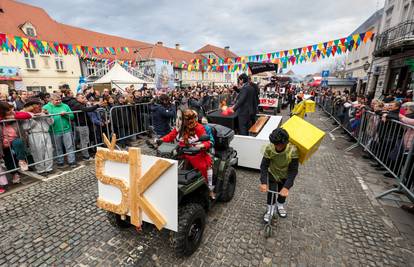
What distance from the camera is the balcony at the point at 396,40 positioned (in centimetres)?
1064

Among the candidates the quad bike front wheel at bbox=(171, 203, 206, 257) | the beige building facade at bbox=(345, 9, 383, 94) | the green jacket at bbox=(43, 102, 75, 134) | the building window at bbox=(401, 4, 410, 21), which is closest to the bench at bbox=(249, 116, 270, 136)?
the quad bike front wheel at bbox=(171, 203, 206, 257)

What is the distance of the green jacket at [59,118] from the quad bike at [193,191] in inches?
133

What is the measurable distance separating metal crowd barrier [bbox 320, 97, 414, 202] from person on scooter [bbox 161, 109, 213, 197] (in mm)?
3423

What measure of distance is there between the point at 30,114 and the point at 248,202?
4.79 meters

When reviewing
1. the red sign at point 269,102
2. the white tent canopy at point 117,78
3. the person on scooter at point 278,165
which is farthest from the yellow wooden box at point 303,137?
the white tent canopy at point 117,78

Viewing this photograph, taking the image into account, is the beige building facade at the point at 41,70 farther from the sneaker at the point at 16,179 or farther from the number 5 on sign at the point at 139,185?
the number 5 on sign at the point at 139,185

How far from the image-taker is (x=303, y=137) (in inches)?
103

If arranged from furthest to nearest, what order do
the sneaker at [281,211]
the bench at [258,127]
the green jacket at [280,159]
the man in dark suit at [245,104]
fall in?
1. the man in dark suit at [245,104]
2. the bench at [258,127]
3. the sneaker at [281,211]
4. the green jacket at [280,159]

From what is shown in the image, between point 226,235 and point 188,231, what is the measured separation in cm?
78

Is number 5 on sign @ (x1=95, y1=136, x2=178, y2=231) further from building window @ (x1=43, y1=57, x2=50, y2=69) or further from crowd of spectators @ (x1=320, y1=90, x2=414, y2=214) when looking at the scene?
building window @ (x1=43, y1=57, x2=50, y2=69)

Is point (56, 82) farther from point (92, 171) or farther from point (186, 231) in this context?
point (186, 231)

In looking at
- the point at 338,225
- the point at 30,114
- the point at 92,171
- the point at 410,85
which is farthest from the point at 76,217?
the point at 410,85

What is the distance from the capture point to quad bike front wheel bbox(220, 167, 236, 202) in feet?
10.7

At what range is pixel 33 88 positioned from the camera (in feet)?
70.9
